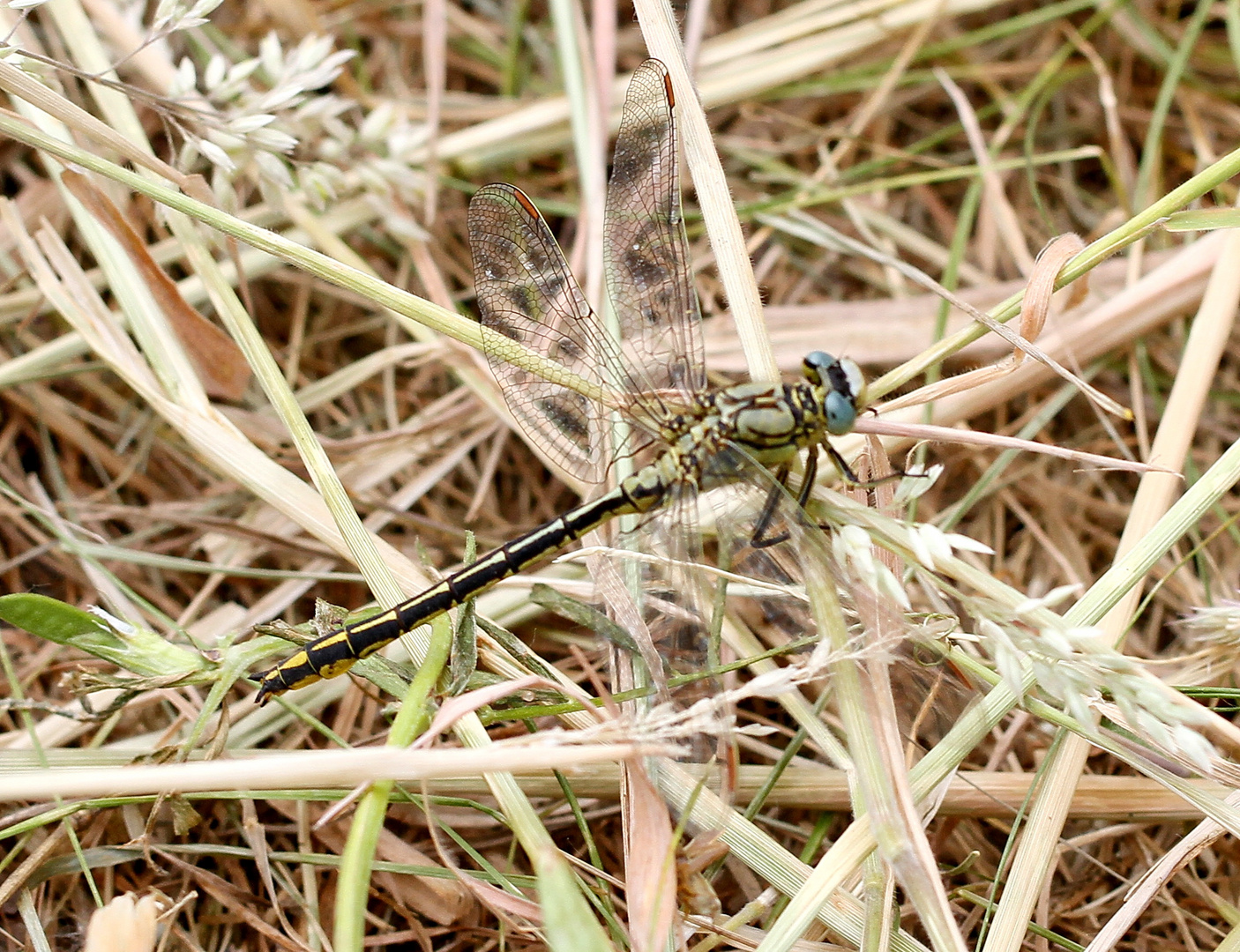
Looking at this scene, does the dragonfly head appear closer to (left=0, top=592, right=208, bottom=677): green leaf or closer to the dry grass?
the dry grass

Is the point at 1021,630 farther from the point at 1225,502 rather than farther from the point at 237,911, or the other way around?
the point at 237,911

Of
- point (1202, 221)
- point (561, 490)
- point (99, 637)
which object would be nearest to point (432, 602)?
point (99, 637)

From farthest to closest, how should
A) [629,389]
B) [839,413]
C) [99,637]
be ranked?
[629,389]
[839,413]
[99,637]

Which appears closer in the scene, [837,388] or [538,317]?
[837,388]

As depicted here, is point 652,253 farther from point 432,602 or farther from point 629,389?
point 432,602

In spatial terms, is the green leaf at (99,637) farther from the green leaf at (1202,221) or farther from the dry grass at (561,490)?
the green leaf at (1202,221)

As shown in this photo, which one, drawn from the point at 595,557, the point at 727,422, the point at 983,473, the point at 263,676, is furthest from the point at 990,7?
the point at 263,676

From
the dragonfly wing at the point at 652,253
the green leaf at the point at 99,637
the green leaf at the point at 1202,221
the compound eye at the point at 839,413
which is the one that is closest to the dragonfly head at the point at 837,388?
the compound eye at the point at 839,413
